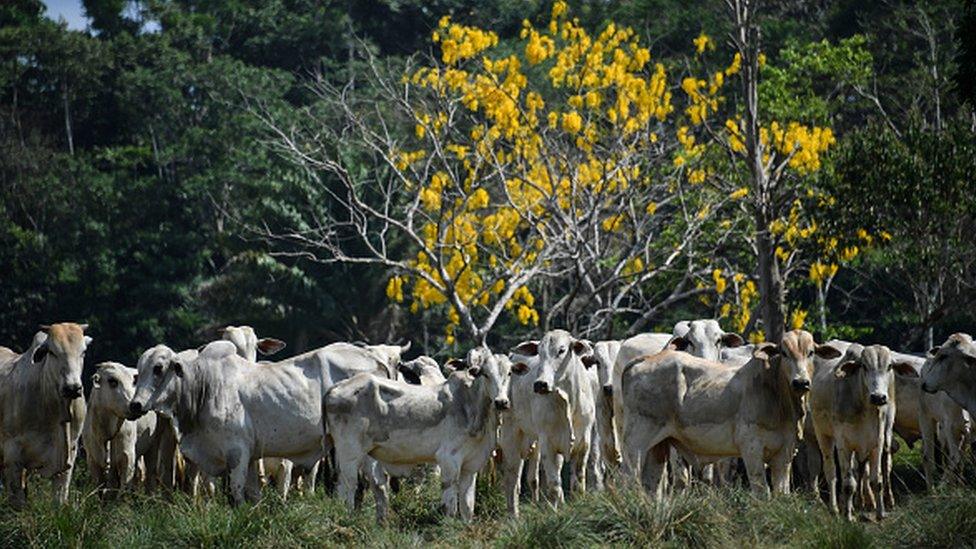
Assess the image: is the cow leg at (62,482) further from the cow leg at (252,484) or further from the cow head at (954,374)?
the cow head at (954,374)

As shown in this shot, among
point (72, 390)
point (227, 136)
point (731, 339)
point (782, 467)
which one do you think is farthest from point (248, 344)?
point (227, 136)

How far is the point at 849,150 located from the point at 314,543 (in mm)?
13591

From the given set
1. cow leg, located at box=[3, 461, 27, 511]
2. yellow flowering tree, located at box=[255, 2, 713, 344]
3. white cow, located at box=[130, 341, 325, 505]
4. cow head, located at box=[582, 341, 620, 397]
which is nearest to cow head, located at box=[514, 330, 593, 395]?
cow head, located at box=[582, 341, 620, 397]

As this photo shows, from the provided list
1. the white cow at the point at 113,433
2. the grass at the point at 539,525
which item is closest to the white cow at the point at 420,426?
the grass at the point at 539,525

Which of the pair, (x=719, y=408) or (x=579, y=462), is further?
(x=579, y=462)

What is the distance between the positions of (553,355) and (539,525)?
11.9 feet

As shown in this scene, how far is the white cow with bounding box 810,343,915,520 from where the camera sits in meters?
18.4

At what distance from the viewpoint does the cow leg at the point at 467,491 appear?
18.2m

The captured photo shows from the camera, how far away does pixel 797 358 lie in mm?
17562

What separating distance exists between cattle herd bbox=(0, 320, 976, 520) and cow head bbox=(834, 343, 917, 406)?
0.9 inches

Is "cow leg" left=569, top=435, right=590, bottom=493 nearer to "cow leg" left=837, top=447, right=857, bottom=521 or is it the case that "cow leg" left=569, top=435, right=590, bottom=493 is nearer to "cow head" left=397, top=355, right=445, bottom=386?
"cow head" left=397, top=355, right=445, bottom=386

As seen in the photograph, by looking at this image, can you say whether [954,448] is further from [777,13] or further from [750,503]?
[777,13]

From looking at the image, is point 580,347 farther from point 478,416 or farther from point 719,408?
point 719,408

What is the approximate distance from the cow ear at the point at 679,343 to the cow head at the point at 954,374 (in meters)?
2.79
